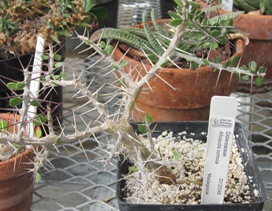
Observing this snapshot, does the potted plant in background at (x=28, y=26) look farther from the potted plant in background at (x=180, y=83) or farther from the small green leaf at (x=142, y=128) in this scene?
the small green leaf at (x=142, y=128)

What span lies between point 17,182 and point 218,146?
32 cm

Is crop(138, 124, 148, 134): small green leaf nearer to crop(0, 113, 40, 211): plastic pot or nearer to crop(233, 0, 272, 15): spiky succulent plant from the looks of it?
crop(0, 113, 40, 211): plastic pot

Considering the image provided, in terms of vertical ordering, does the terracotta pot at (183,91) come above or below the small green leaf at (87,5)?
below

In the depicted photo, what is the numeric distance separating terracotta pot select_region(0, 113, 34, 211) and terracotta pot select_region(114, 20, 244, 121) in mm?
250

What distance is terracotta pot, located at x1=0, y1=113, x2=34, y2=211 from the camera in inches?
29.6

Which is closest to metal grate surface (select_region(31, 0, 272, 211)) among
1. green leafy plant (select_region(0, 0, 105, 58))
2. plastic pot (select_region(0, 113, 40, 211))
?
plastic pot (select_region(0, 113, 40, 211))

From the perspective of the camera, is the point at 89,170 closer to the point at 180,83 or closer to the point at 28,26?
the point at 180,83

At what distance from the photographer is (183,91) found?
96 cm

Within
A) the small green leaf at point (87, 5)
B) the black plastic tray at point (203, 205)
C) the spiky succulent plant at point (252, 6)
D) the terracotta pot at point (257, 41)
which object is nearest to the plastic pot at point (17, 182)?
the black plastic tray at point (203, 205)

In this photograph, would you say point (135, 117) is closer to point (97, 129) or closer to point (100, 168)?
point (100, 168)

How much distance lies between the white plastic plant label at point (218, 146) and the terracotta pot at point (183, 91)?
0.27 metres

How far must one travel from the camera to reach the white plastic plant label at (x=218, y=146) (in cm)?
63

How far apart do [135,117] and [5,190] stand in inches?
14.4

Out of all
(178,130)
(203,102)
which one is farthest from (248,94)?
(178,130)
